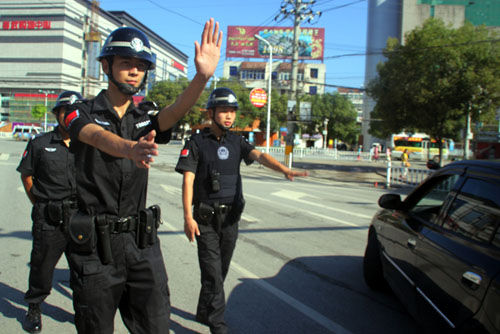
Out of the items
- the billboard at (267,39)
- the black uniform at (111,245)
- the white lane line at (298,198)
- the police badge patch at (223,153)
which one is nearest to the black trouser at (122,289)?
the black uniform at (111,245)

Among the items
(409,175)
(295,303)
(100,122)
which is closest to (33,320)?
(100,122)

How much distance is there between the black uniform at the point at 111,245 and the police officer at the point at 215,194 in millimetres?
997

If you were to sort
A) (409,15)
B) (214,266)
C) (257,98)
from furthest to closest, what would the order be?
(409,15), (257,98), (214,266)

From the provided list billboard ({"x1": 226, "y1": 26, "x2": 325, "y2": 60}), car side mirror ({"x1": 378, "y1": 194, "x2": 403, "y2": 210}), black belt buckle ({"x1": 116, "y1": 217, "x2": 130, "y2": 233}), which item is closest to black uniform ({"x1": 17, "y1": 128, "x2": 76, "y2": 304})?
black belt buckle ({"x1": 116, "y1": 217, "x2": 130, "y2": 233})

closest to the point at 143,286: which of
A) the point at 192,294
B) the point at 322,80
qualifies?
the point at 192,294

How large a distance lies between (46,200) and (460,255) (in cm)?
326

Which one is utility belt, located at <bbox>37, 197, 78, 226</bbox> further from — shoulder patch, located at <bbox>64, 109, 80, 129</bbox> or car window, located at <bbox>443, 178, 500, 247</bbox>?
car window, located at <bbox>443, 178, 500, 247</bbox>

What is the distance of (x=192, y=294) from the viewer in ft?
14.2

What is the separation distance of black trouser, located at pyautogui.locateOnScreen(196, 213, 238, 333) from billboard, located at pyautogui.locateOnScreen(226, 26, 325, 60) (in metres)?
62.7

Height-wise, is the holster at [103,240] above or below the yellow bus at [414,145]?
below

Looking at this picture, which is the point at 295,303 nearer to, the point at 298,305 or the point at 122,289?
the point at 298,305

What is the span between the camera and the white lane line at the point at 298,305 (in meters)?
3.60

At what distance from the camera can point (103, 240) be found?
2.12 metres

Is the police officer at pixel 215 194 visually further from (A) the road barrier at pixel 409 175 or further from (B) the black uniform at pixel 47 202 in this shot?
(A) the road barrier at pixel 409 175
